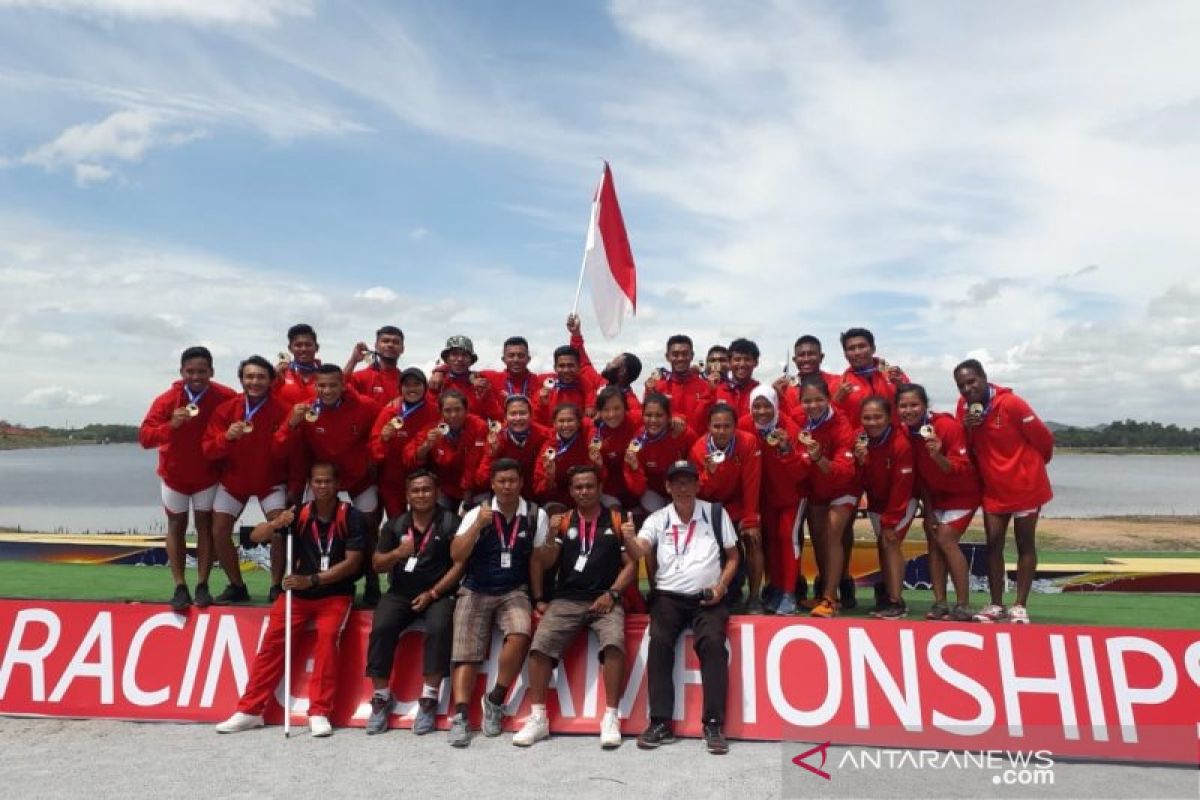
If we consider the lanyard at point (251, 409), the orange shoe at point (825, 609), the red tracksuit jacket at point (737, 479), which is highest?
the lanyard at point (251, 409)

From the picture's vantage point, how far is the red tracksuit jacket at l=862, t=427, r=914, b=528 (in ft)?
20.3

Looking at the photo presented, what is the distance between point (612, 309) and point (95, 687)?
5717 mm

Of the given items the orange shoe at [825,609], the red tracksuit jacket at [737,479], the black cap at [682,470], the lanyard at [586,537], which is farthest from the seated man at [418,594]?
the orange shoe at [825,609]

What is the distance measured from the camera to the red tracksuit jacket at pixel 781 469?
20.3 feet

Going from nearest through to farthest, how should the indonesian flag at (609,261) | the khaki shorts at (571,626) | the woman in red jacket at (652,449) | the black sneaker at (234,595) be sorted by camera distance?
the khaki shorts at (571,626)
the woman in red jacket at (652,449)
the black sneaker at (234,595)
the indonesian flag at (609,261)

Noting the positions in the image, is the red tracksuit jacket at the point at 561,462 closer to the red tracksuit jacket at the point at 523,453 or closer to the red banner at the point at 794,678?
the red tracksuit jacket at the point at 523,453

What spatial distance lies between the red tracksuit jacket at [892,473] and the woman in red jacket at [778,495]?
54 centimetres

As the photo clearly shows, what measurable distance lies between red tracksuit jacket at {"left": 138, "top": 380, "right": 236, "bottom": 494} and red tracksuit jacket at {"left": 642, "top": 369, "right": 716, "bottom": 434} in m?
3.62

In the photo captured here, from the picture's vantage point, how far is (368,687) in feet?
18.4

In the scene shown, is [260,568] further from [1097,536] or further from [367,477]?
[1097,536]

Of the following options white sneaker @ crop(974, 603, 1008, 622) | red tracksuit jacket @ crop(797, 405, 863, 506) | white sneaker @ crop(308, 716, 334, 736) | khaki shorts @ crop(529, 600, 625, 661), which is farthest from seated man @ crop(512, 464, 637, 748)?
white sneaker @ crop(974, 603, 1008, 622)

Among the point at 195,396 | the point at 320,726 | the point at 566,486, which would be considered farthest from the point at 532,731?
the point at 195,396

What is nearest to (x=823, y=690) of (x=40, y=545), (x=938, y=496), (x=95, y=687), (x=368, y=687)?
(x=938, y=496)

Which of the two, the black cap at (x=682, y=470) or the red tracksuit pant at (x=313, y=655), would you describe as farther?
the black cap at (x=682, y=470)
